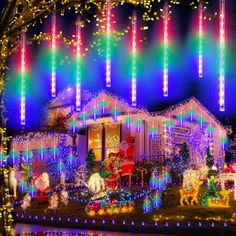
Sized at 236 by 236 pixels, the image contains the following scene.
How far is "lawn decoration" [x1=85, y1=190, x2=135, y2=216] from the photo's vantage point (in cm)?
1680

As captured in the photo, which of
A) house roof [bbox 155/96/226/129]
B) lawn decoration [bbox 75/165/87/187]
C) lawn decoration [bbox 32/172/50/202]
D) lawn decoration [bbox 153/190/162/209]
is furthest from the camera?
house roof [bbox 155/96/226/129]

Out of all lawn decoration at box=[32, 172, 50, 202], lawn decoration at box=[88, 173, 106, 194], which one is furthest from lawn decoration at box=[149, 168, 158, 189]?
lawn decoration at box=[32, 172, 50, 202]

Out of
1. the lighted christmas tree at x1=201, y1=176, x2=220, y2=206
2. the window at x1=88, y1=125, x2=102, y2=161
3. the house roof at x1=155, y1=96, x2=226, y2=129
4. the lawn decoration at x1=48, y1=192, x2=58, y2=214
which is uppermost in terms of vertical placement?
the house roof at x1=155, y1=96, x2=226, y2=129

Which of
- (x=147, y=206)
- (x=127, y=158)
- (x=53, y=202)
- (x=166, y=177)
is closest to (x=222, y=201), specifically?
(x=147, y=206)

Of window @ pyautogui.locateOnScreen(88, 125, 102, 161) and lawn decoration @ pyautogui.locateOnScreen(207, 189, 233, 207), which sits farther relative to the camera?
window @ pyautogui.locateOnScreen(88, 125, 102, 161)

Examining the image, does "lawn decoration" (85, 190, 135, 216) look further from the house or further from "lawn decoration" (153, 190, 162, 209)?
the house

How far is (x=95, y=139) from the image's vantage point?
29.3m

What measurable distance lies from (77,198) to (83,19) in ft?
38.5

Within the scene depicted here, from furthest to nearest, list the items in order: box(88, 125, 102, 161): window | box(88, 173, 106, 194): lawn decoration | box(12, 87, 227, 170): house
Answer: box(88, 125, 102, 161): window → box(12, 87, 227, 170): house → box(88, 173, 106, 194): lawn decoration

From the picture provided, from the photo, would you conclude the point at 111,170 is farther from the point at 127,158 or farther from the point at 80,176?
the point at 80,176

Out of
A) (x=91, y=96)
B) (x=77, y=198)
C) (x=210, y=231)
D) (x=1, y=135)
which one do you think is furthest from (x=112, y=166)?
(x=1, y=135)

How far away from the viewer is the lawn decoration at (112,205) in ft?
55.1

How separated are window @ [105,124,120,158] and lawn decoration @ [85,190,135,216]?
35.8 ft

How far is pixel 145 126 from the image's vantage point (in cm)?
2709
